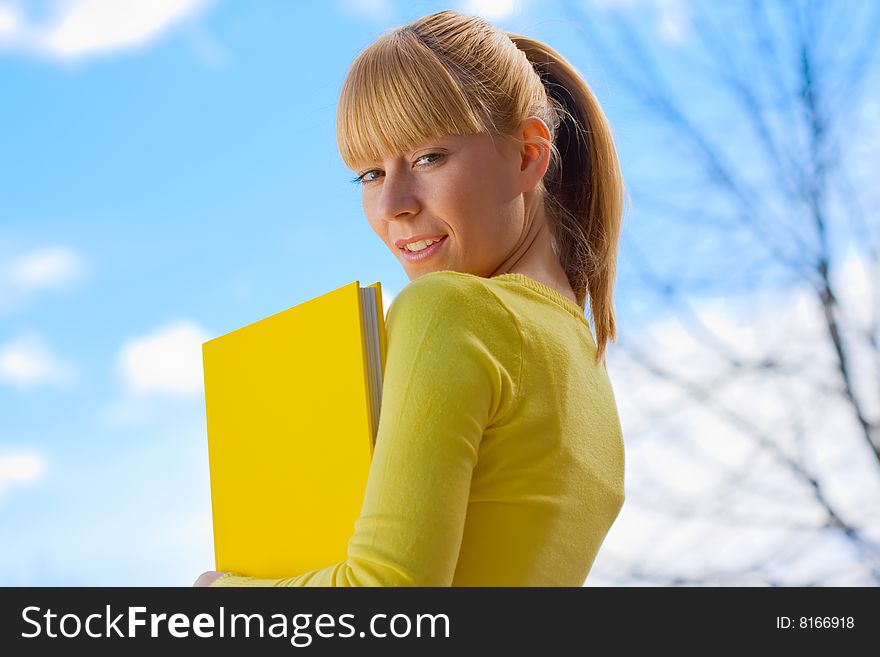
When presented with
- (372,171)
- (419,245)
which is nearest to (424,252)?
(419,245)

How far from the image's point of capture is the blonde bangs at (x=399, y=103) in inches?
38.9

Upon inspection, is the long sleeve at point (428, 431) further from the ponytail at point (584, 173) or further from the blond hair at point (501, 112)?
the ponytail at point (584, 173)

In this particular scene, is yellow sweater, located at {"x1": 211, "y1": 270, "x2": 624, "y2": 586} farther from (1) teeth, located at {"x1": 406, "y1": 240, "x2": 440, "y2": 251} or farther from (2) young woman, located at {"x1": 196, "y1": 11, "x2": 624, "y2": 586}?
(1) teeth, located at {"x1": 406, "y1": 240, "x2": 440, "y2": 251}

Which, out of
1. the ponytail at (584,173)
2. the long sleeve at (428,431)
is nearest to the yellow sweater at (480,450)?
the long sleeve at (428,431)

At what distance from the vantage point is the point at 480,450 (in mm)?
825

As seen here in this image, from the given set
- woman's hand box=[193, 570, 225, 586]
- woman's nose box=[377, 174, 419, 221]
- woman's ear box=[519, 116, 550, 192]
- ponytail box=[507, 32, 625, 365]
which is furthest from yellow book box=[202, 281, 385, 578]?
ponytail box=[507, 32, 625, 365]

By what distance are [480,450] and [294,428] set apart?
222 millimetres

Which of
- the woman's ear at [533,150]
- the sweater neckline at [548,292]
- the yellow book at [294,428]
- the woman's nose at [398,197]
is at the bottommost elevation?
the yellow book at [294,428]

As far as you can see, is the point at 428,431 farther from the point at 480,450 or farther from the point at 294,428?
the point at 294,428

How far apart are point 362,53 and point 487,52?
0.16m

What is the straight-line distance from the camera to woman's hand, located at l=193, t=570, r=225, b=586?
96 centimetres
